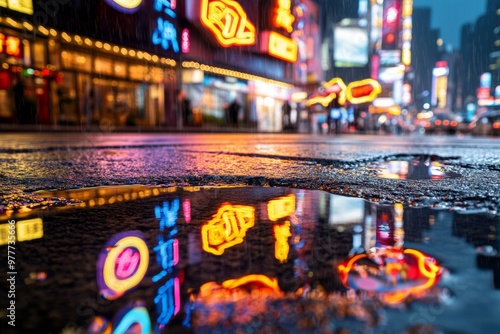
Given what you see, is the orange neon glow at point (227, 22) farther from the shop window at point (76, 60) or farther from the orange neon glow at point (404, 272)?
the orange neon glow at point (404, 272)

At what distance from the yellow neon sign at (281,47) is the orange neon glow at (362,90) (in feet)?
21.1

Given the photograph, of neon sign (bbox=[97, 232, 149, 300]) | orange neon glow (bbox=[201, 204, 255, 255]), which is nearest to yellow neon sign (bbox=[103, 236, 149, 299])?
neon sign (bbox=[97, 232, 149, 300])

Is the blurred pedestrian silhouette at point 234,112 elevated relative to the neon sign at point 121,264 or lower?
elevated

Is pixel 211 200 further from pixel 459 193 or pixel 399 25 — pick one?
pixel 399 25

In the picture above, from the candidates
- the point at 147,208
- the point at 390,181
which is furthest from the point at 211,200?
the point at 390,181

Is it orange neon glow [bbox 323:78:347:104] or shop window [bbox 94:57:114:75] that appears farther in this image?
orange neon glow [bbox 323:78:347:104]

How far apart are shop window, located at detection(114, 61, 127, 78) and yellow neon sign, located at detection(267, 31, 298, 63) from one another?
28.5ft

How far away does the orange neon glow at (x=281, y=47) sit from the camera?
20.8 m

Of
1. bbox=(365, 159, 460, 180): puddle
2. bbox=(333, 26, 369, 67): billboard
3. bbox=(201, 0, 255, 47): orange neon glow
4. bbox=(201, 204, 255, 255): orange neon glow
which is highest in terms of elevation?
bbox=(333, 26, 369, 67): billboard

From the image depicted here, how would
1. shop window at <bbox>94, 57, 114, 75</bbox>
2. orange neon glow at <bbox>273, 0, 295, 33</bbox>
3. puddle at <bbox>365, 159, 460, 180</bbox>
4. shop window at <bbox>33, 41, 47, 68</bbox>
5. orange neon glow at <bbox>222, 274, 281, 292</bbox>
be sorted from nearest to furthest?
orange neon glow at <bbox>222, 274, 281, 292</bbox>, puddle at <bbox>365, 159, 460, 180</bbox>, shop window at <bbox>33, 41, 47, 68</bbox>, shop window at <bbox>94, 57, 114, 75</bbox>, orange neon glow at <bbox>273, 0, 295, 33</bbox>

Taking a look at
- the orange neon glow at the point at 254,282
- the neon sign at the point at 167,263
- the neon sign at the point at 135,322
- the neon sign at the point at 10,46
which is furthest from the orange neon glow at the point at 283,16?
the neon sign at the point at 135,322

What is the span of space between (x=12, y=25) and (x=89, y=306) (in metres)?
12.1

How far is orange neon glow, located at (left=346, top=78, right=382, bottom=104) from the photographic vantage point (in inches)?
1070

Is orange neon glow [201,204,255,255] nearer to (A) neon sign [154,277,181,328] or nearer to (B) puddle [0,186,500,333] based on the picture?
(B) puddle [0,186,500,333]
